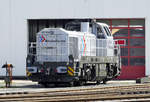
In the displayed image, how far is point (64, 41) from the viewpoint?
25.2 meters

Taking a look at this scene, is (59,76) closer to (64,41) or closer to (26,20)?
(64,41)

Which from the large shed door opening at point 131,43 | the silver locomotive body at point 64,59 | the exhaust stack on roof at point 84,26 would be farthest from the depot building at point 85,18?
the silver locomotive body at point 64,59

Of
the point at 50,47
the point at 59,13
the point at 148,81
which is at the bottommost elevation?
the point at 148,81

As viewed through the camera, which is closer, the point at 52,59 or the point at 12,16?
the point at 52,59

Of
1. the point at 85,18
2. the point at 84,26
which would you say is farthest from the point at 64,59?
the point at 85,18

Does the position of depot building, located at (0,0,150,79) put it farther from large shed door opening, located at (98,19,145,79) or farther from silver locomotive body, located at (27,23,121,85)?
silver locomotive body, located at (27,23,121,85)

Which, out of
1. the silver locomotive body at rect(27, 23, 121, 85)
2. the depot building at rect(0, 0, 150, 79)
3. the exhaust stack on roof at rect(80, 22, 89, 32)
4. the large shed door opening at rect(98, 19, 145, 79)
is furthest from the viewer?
the large shed door opening at rect(98, 19, 145, 79)

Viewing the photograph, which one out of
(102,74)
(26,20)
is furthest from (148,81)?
(26,20)

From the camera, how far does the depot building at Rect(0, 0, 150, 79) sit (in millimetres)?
35250

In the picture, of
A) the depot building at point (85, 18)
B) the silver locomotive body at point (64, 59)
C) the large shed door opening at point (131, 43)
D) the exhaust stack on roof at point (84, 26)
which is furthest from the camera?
the large shed door opening at point (131, 43)

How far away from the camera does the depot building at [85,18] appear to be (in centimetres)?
3525

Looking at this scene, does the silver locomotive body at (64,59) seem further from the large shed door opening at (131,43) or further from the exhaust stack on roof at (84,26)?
the large shed door opening at (131,43)

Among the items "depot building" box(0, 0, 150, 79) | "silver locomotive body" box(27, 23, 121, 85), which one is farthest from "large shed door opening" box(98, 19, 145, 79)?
"silver locomotive body" box(27, 23, 121, 85)

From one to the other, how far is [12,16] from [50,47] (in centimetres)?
1096
